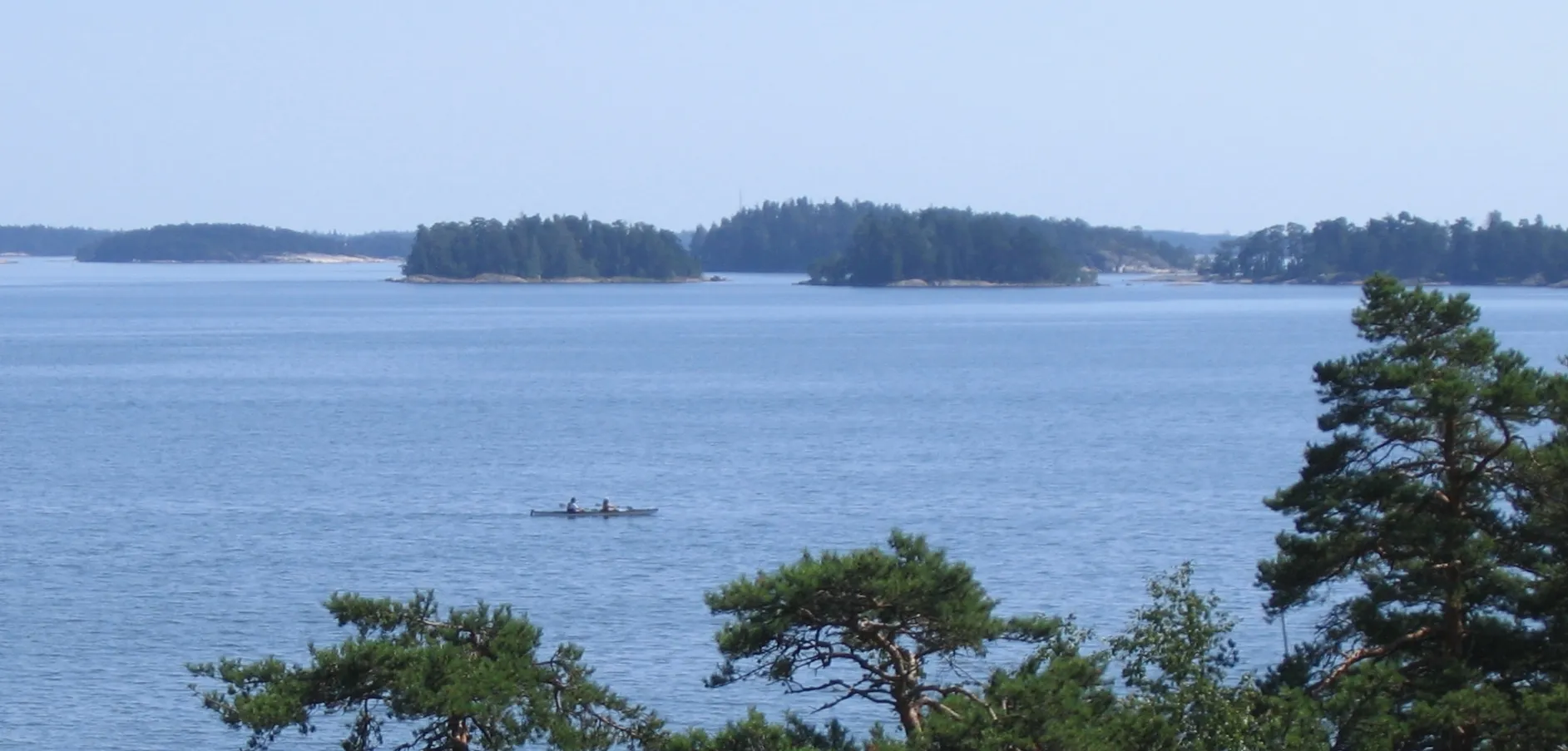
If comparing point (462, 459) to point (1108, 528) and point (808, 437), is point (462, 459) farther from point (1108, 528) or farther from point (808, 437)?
point (1108, 528)

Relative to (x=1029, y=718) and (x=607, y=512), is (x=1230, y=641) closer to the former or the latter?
(x=1029, y=718)

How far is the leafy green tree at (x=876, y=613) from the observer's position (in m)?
12.4

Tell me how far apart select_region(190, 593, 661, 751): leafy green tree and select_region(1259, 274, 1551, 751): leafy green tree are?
5.21m

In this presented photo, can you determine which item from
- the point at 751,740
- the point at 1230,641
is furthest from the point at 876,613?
the point at 1230,641

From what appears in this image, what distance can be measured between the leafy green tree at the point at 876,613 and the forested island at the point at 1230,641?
0.02m

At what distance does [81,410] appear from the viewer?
74.4 m

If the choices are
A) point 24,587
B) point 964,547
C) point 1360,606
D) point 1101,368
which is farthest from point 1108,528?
point 1101,368

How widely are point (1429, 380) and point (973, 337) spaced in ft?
376

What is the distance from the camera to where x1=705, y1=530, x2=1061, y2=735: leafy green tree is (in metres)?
12.4

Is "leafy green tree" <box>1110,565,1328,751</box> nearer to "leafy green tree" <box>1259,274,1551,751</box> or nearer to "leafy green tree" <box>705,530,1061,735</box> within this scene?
"leafy green tree" <box>1259,274,1551,751</box>

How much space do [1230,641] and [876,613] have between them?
3.07 metres

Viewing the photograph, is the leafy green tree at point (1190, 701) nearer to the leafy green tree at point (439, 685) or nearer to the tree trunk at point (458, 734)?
the leafy green tree at point (439, 685)

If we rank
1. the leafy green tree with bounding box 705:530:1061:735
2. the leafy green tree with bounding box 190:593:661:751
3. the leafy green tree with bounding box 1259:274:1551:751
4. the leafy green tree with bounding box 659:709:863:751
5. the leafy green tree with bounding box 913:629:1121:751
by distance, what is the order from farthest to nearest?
1. the leafy green tree with bounding box 1259:274:1551:751
2. the leafy green tree with bounding box 190:593:661:751
3. the leafy green tree with bounding box 705:530:1061:735
4. the leafy green tree with bounding box 659:709:863:751
5. the leafy green tree with bounding box 913:629:1121:751

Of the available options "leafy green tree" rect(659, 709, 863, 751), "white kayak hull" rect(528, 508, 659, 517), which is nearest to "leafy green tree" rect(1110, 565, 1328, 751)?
"leafy green tree" rect(659, 709, 863, 751)
